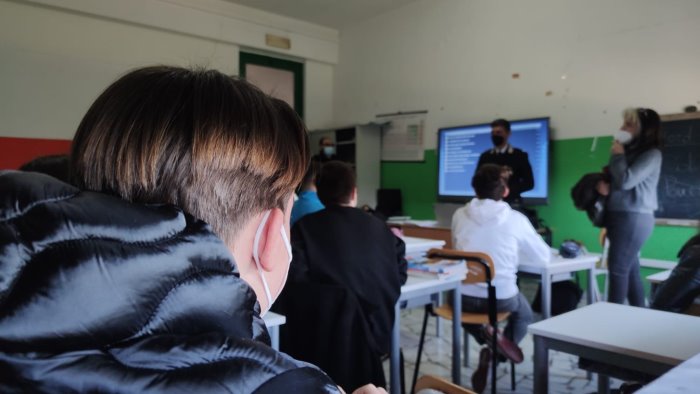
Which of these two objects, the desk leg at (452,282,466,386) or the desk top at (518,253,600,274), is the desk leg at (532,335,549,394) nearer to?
the desk leg at (452,282,466,386)

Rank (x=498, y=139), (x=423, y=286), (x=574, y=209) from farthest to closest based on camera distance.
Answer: (x=498, y=139)
(x=574, y=209)
(x=423, y=286)

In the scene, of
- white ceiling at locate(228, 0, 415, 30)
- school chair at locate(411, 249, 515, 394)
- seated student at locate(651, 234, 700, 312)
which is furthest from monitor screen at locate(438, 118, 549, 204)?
seated student at locate(651, 234, 700, 312)

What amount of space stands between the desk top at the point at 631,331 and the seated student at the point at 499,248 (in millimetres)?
1040

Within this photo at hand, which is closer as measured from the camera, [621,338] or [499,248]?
[621,338]

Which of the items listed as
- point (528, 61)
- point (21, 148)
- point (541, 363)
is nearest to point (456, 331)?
point (541, 363)

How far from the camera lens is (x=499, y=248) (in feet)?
8.62

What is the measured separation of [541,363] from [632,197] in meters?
2.31

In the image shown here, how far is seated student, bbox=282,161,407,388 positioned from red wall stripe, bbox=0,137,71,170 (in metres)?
3.85

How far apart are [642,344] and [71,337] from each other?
129 cm

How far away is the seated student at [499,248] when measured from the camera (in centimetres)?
261

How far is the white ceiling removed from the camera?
5891 mm

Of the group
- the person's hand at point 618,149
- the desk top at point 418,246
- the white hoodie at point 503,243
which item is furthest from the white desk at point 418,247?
the person's hand at point 618,149

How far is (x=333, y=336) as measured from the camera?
1716mm

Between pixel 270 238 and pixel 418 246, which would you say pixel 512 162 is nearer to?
pixel 418 246
